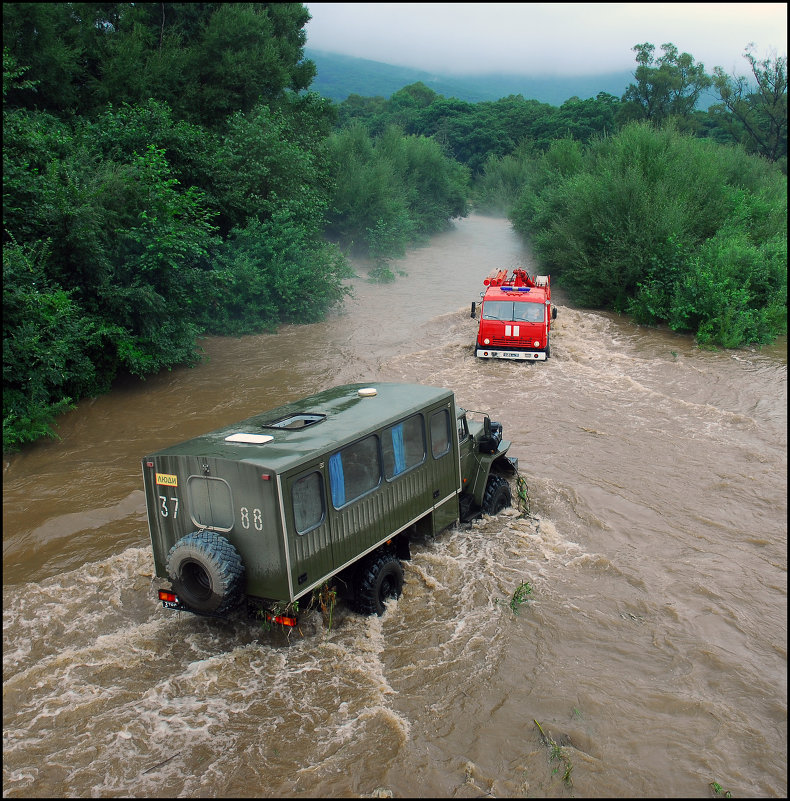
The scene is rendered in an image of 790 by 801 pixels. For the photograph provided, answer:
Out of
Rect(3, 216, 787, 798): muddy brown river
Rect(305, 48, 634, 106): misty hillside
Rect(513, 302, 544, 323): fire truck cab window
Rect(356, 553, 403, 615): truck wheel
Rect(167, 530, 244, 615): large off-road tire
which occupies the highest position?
Rect(305, 48, 634, 106): misty hillside

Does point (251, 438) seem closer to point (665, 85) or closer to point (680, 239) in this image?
point (680, 239)

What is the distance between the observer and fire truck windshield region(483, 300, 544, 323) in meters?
17.9

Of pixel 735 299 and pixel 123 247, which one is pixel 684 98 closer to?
pixel 735 299

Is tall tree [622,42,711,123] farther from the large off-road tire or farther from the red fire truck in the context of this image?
the large off-road tire

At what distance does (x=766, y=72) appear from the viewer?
72.2ft

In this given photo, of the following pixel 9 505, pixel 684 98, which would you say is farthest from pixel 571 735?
pixel 684 98

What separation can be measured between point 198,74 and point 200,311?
8.62m

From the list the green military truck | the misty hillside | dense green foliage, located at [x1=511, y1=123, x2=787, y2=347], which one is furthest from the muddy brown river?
the misty hillside

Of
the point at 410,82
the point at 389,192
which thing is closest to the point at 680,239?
the point at 389,192

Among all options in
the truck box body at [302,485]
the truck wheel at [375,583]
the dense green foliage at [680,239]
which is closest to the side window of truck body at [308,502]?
the truck box body at [302,485]

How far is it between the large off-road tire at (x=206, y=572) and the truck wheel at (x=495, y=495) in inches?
160

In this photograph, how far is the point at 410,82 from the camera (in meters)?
127

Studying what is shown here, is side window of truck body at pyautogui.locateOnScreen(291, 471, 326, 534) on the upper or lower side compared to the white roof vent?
lower

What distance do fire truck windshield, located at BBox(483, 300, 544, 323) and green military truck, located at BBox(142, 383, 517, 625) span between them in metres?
9.98
